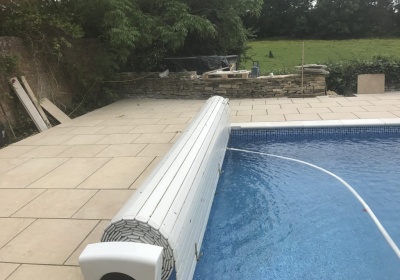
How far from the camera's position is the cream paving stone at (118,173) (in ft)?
11.5

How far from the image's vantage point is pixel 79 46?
820 centimetres

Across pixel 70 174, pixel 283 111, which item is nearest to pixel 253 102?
pixel 283 111

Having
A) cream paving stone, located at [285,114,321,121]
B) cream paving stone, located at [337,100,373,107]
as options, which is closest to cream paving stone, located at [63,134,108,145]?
cream paving stone, located at [285,114,321,121]

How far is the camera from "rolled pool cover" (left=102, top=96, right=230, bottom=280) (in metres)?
1.74

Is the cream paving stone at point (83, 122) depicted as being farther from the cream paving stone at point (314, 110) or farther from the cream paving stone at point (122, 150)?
the cream paving stone at point (314, 110)

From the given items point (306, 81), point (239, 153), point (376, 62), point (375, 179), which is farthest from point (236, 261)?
point (376, 62)

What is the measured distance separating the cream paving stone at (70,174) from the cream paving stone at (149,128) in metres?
1.44

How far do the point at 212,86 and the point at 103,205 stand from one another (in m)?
6.22

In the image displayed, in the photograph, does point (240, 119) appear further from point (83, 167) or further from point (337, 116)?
point (83, 167)

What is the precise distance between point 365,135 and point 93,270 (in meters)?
5.06

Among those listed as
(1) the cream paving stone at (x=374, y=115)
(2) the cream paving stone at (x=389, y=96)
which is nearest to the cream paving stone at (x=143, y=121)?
(1) the cream paving stone at (x=374, y=115)

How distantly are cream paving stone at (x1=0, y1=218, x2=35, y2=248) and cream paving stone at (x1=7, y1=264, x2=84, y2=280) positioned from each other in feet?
1.44

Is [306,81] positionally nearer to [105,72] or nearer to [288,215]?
[105,72]

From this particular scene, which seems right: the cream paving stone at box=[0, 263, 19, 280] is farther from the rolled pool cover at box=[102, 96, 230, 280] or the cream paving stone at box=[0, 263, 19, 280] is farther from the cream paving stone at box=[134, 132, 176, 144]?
the cream paving stone at box=[134, 132, 176, 144]
